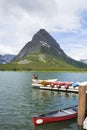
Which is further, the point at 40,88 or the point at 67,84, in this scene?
the point at 40,88

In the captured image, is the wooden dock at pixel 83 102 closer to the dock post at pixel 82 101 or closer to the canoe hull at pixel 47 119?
the dock post at pixel 82 101

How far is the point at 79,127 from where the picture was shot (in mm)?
33719

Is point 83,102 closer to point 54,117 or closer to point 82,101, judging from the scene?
point 82,101

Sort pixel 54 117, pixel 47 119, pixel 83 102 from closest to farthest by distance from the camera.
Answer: pixel 83 102 < pixel 47 119 < pixel 54 117

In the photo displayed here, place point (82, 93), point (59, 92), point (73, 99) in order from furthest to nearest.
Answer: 1. point (59, 92)
2. point (73, 99)
3. point (82, 93)

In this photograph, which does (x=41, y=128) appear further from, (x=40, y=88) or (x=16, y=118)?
(x=40, y=88)

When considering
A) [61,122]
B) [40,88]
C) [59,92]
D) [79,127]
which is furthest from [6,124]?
[40,88]

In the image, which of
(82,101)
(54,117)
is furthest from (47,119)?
(82,101)

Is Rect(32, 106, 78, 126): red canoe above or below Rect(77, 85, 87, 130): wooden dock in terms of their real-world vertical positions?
below

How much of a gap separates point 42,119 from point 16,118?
22.7ft

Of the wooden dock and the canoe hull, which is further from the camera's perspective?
the canoe hull

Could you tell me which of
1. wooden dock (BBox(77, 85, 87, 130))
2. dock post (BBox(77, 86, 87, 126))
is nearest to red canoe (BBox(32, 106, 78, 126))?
wooden dock (BBox(77, 85, 87, 130))

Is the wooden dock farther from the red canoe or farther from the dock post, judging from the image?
the red canoe

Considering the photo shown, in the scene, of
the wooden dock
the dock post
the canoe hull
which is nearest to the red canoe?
the canoe hull
